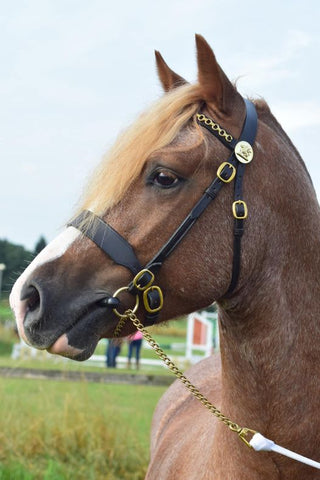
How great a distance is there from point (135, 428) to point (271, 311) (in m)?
5.01

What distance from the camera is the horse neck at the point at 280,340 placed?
229 centimetres

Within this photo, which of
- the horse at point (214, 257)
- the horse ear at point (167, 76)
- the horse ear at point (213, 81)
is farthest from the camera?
the horse ear at point (167, 76)

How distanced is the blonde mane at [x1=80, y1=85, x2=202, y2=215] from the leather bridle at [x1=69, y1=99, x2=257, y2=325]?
67 mm

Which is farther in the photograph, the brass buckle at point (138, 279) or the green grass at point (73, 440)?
the green grass at point (73, 440)

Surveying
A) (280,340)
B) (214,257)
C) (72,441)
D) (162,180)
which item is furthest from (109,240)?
A: (72,441)

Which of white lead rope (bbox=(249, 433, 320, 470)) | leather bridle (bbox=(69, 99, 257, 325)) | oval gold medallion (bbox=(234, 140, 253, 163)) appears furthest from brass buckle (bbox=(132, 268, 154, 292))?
white lead rope (bbox=(249, 433, 320, 470))

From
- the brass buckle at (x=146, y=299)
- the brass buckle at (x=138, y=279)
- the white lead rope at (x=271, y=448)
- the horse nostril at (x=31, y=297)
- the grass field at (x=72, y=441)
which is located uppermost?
the brass buckle at (x=138, y=279)

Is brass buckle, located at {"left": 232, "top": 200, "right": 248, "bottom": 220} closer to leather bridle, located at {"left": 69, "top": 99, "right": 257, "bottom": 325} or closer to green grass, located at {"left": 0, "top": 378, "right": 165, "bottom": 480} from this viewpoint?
leather bridle, located at {"left": 69, "top": 99, "right": 257, "bottom": 325}

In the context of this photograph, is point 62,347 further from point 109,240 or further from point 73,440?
point 73,440

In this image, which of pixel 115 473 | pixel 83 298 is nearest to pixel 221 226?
pixel 83 298

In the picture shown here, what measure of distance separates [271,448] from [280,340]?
1.25 feet

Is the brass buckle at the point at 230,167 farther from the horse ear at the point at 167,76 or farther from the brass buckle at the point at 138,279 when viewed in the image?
the horse ear at the point at 167,76

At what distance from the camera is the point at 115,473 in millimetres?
6023

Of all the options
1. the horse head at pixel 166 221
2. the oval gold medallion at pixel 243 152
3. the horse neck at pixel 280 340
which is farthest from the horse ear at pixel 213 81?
the horse neck at pixel 280 340
